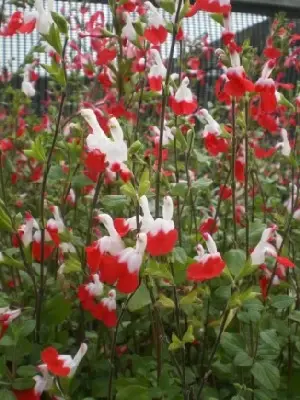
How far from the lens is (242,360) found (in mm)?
1179

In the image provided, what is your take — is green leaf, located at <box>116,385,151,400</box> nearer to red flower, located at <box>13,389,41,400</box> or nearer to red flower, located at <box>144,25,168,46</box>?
red flower, located at <box>13,389,41,400</box>

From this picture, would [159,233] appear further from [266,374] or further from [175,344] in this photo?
[266,374]

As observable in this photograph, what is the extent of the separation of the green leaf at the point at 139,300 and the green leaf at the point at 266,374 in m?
0.23

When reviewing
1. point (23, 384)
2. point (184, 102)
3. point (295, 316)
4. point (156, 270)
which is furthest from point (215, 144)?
point (23, 384)

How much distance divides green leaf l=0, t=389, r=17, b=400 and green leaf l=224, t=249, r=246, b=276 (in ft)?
1.33

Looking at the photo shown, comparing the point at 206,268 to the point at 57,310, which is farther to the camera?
the point at 57,310

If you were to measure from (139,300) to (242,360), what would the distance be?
23cm

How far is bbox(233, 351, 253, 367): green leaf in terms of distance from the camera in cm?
117

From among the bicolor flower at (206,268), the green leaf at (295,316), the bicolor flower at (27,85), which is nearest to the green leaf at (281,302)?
the green leaf at (295,316)

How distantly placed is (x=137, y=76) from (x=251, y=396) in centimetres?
71

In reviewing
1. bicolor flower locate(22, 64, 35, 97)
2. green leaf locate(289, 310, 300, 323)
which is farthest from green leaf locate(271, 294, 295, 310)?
bicolor flower locate(22, 64, 35, 97)

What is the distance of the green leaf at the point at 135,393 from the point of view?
3.66ft

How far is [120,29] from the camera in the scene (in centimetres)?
136

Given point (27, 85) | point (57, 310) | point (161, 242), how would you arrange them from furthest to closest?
1. point (27, 85)
2. point (57, 310)
3. point (161, 242)
